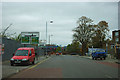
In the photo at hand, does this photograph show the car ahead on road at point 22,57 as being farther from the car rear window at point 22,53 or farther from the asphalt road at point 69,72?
the asphalt road at point 69,72

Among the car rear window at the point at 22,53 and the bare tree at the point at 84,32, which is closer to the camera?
the car rear window at the point at 22,53

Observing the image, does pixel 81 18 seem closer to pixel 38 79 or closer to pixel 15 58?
pixel 15 58

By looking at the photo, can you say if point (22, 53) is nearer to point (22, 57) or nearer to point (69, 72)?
point (22, 57)

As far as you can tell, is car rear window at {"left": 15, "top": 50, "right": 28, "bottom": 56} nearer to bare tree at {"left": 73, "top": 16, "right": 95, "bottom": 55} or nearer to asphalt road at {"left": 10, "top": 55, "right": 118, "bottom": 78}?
asphalt road at {"left": 10, "top": 55, "right": 118, "bottom": 78}

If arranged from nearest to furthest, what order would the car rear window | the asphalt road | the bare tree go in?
the asphalt road < the car rear window < the bare tree

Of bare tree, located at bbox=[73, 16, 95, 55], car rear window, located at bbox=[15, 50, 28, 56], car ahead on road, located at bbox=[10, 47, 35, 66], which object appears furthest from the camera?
bare tree, located at bbox=[73, 16, 95, 55]

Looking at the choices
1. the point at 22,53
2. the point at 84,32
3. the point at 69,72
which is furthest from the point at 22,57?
the point at 84,32

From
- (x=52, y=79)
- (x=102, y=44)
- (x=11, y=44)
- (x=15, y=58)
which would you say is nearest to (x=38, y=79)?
(x=52, y=79)

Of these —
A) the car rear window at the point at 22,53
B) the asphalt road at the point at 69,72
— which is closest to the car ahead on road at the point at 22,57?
the car rear window at the point at 22,53

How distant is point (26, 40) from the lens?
39.8 m

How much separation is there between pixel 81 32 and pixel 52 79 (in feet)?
199

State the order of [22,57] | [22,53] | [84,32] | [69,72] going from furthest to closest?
[84,32] → [22,53] → [22,57] → [69,72]

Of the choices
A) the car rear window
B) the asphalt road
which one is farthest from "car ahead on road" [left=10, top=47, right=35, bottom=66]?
the asphalt road

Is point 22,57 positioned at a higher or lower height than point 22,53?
lower
